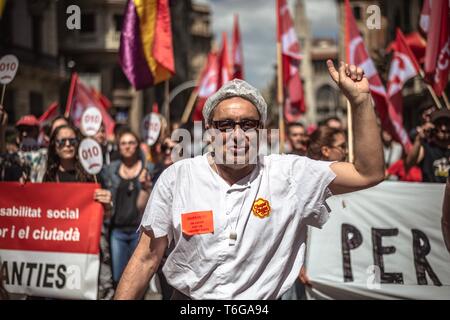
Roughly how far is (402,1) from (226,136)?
32437mm

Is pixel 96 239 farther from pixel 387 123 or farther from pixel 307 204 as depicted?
pixel 387 123

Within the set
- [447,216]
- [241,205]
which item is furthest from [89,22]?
[241,205]

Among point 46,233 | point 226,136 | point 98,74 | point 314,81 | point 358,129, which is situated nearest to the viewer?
point 358,129

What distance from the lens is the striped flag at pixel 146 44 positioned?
7.12 meters

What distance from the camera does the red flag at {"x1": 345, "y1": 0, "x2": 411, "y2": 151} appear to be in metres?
7.25

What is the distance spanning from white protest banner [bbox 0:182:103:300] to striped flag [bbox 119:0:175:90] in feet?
8.13

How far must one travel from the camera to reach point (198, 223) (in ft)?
7.84

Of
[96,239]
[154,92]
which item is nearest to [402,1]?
[154,92]

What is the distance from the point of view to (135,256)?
8.28 ft

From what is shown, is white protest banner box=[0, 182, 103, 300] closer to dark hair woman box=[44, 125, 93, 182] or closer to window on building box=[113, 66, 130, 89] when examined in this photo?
dark hair woman box=[44, 125, 93, 182]

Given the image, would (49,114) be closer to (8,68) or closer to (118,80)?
(8,68)

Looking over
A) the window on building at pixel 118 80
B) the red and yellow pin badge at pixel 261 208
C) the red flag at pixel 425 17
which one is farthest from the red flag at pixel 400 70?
the window on building at pixel 118 80

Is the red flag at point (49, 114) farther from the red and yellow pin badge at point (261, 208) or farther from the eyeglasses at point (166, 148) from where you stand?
the red and yellow pin badge at point (261, 208)

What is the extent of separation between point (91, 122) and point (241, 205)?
4575mm
